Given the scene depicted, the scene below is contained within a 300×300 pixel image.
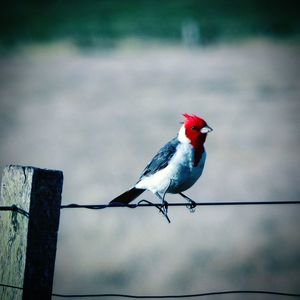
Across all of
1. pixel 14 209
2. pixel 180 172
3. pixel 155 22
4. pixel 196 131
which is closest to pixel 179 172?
pixel 180 172

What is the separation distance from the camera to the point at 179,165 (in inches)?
190

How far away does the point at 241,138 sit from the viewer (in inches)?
870

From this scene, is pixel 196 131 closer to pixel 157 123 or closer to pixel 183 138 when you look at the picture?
pixel 183 138

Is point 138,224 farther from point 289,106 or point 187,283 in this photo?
point 289,106

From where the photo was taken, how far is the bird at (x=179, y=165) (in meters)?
4.85

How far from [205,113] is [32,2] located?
22.8 m

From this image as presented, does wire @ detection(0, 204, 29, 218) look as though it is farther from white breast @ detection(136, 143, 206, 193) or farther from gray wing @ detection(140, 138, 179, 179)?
gray wing @ detection(140, 138, 179, 179)

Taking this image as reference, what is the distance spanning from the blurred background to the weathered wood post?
7359 millimetres

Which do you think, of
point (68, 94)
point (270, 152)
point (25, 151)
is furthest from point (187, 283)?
point (68, 94)

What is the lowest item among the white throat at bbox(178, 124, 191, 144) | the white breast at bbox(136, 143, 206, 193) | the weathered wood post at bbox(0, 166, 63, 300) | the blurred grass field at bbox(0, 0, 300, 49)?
the weathered wood post at bbox(0, 166, 63, 300)

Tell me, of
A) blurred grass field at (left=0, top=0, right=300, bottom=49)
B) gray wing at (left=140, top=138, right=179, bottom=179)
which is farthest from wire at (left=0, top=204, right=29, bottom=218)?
blurred grass field at (left=0, top=0, right=300, bottom=49)

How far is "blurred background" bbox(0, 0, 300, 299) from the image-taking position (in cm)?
1145

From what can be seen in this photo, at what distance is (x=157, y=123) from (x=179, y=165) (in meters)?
20.0

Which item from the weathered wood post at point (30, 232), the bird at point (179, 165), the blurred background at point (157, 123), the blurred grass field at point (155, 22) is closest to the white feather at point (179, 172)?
the bird at point (179, 165)
